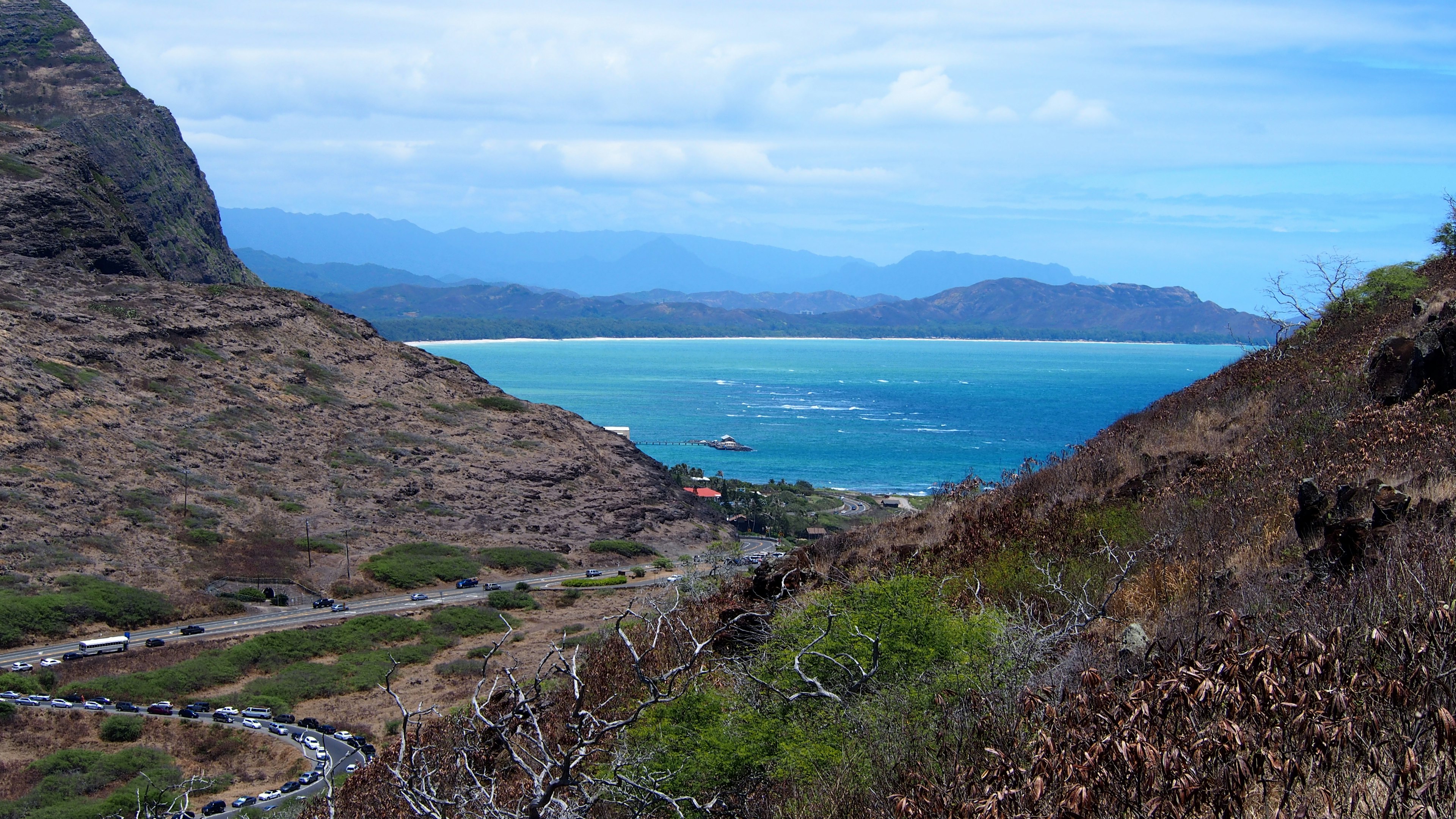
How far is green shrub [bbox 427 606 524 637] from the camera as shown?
38.1 m

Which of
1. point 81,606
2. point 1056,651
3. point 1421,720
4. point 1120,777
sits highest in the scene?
point 1421,720

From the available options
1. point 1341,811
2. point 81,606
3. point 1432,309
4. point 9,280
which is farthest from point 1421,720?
point 9,280

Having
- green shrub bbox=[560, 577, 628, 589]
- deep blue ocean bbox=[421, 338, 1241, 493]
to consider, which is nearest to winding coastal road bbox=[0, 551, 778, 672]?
green shrub bbox=[560, 577, 628, 589]

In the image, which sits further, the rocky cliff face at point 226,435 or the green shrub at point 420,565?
the green shrub at point 420,565

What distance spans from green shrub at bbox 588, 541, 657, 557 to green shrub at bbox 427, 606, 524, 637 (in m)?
14.5

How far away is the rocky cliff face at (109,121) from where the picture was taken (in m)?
101

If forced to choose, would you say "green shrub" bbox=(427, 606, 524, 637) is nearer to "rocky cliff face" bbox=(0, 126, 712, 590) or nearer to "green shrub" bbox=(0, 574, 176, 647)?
"rocky cliff face" bbox=(0, 126, 712, 590)

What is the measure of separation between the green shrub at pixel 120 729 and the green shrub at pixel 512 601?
1650 cm

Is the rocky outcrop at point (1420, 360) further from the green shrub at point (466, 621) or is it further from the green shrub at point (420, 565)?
the green shrub at point (420, 565)

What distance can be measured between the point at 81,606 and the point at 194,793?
1945cm

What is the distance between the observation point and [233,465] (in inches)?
2055

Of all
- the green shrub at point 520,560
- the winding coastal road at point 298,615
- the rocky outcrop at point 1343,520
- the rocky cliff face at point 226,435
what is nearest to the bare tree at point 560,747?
the rocky outcrop at point 1343,520

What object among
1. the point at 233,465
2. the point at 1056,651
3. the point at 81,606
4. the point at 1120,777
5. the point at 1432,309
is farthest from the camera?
the point at 233,465

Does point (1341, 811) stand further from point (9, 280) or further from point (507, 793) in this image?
point (9, 280)
